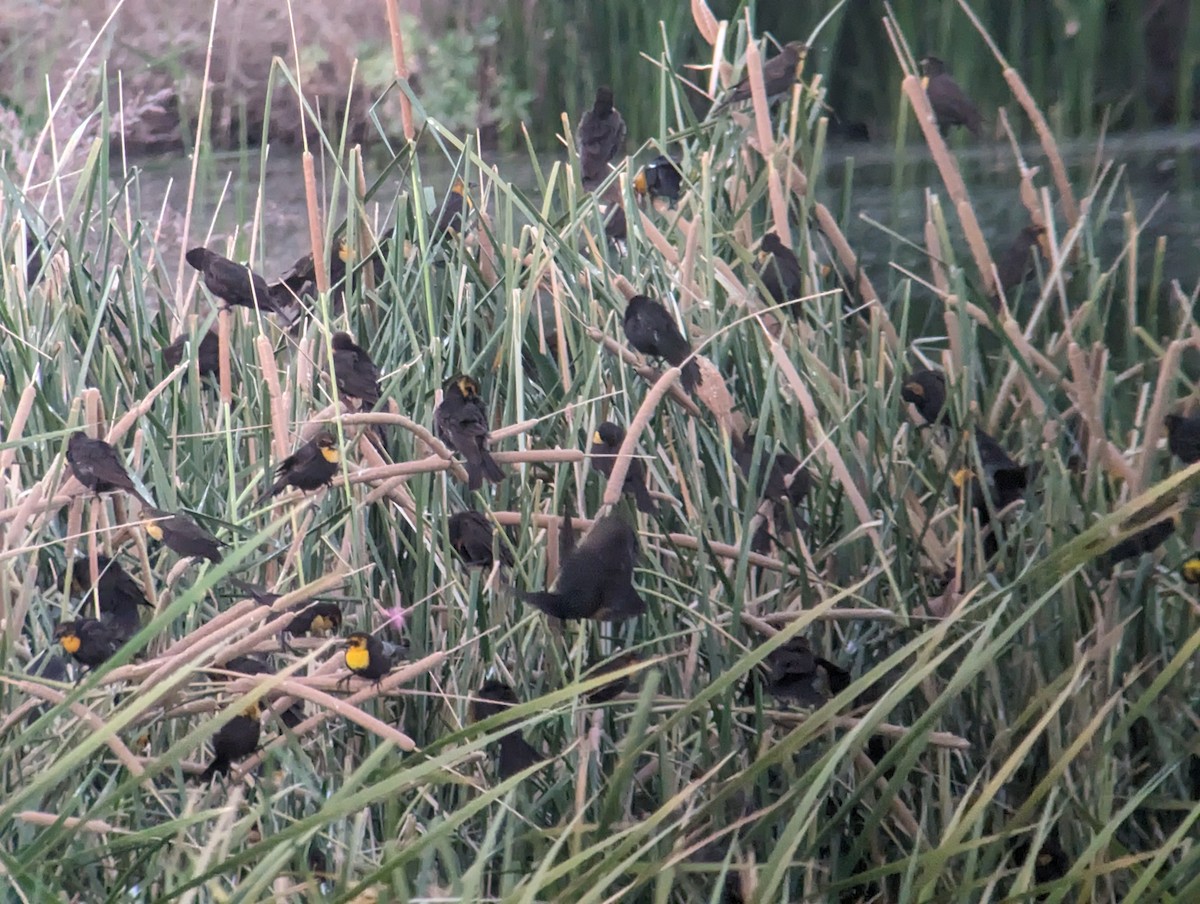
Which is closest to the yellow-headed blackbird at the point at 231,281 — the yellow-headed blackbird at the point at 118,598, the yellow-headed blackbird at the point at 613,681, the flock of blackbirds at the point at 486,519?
the flock of blackbirds at the point at 486,519

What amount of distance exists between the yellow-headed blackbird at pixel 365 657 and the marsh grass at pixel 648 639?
3 centimetres

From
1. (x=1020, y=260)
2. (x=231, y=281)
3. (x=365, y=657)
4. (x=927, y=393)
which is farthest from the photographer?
(x=1020, y=260)

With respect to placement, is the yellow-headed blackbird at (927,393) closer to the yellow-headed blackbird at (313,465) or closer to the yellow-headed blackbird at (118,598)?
the yellow-headed blackbird at (313,465)

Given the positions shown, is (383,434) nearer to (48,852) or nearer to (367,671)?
(367,671)

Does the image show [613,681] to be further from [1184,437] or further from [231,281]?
[231,281]

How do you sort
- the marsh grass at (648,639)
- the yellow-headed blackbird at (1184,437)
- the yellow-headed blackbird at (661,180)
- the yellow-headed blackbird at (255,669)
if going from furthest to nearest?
the yellow-headed blackbird at (661,180)
the yellow-headed blackbird at (1184,437)
the yellow-headed blackbird at (255,669)
the marsh grass at (648,639)

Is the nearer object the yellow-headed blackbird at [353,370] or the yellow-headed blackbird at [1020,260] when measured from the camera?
the yellow-headed blackbird at [353,370]

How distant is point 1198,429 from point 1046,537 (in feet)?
0.58

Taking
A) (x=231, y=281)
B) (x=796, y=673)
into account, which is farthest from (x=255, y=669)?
(x=231, y=281)

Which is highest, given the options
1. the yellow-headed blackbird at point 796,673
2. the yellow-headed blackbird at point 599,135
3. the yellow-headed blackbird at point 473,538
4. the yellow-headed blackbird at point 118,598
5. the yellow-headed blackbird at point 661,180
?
the yellow-headed blackbird at point 599,135

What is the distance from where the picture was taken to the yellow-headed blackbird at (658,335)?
4.36 feet

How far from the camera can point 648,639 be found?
4.33 feet

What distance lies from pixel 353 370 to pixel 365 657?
39cm

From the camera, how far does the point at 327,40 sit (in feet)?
9.42
